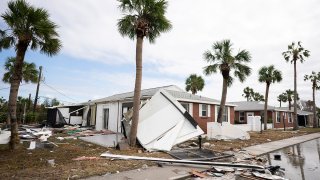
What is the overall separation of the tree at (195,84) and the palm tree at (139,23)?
84.0 feet

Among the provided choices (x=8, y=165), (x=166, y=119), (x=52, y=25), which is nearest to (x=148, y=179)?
(x=8, y=165)

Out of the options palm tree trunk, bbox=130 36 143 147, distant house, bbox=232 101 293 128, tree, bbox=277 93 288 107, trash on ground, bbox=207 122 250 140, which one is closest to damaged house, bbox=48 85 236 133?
trash on ground, bbox=207 122 250 140

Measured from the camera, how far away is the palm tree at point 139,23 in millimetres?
12930

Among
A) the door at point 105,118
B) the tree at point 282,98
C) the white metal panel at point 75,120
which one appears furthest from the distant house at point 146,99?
the tree at point 282,98

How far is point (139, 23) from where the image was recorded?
1316 centimetres

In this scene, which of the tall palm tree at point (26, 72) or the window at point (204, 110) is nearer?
the window at point (204, 110)

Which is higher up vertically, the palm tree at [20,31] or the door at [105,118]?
the palm tree at [20,31]

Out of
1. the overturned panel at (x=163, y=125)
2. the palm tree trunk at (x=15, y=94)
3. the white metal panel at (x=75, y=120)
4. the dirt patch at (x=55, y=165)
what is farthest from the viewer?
the white metal panel at (x=75, y=120)

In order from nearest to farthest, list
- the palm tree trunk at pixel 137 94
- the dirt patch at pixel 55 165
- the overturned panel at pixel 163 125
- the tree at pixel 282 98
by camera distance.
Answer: the dirt patch at pixel 55 165, the overturned panel at pixel 163 125, the palm tree trunk at pixel 137 94, the tree at pixel 282 98

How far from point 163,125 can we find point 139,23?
5770 millimetres

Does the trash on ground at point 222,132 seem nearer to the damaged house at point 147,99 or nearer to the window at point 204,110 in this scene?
the damaged house at point 147,99

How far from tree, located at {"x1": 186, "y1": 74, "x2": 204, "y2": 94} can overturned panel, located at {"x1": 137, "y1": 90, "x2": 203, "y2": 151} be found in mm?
24233

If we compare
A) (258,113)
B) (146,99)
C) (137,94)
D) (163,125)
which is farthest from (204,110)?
(258,113)

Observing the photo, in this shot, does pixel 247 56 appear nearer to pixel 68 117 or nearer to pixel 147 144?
pixel 147 144
